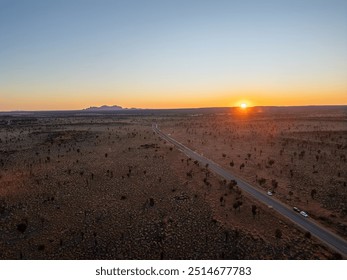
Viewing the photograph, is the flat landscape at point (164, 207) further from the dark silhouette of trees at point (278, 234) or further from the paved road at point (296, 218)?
the paved road at point (296, 218)

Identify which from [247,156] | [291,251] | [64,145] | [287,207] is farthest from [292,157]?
[64,145]

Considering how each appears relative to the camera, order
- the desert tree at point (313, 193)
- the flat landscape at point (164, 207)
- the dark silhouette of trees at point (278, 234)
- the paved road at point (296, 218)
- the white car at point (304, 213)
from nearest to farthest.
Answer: the paved road at point (296, 218) → the flat landscape at point (164, 207) → the dark silhouette of trees at point (278, 234) → the white car at point (304, 213) → the desert tree at point (313, 193)

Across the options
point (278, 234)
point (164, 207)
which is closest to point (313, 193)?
point (278, 234)

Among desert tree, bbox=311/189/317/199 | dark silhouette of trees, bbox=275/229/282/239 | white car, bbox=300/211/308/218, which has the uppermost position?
desert tree, bbox=311/189/317/199

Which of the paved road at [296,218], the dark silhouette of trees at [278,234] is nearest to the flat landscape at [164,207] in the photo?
the dark silhouette of trees at [278,234]

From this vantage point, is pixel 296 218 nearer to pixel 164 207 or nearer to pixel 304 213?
pixel 304 213

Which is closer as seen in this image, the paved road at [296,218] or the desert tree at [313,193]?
the paved road at [296,218]

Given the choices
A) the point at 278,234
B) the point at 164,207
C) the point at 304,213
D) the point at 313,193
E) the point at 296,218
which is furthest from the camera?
the point at 313,193

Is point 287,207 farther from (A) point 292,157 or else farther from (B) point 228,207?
(A) point 292,157

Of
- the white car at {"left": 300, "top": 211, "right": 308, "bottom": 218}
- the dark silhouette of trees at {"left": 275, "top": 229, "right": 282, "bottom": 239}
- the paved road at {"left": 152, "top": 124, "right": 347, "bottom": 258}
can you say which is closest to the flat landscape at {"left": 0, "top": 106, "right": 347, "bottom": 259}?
the dark silhouette of trees at {"left": 275, "top": 229, "right": 282, "bottom": 239}

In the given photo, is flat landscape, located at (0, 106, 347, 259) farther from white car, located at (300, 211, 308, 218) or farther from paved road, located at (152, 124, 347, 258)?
paved road, located at (152, 124, 347, 258)

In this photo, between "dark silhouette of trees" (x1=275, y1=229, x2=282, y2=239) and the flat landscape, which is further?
"dark silhouette of trees" (x1=275, y1=229, x2=282, y2=239)
